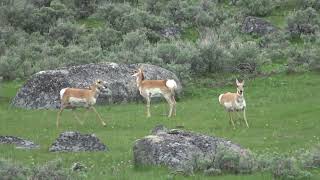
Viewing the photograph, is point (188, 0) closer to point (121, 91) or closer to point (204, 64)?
point (204, 64)

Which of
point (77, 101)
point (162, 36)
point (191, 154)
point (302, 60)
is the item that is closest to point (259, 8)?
point (162, 36)

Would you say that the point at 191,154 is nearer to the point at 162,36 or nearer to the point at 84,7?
the point at 162,36

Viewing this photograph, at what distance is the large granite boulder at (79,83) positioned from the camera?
31.9 metres

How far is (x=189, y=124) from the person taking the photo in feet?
85.1

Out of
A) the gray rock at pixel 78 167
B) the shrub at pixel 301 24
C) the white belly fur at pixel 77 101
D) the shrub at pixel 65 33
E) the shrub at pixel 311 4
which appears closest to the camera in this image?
the gray rock at pixel 78 167

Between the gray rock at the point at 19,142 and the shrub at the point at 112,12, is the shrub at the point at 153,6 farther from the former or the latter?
the gray rock at the point at 19,142

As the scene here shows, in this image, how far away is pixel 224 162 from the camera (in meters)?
16.3

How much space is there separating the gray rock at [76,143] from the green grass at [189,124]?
1.27ft

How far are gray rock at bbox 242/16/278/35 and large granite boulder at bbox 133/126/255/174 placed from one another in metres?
36.4

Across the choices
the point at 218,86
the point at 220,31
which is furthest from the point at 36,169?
the point at 220,31

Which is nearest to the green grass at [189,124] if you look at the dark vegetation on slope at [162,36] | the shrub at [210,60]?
the shrub at [210,60]

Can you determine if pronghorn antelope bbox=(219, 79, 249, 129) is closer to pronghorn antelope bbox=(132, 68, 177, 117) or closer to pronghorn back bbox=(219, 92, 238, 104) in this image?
pronghorn back bbox=(219, 92, 238, 104)

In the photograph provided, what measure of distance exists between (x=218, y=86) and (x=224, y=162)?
66.3 ft

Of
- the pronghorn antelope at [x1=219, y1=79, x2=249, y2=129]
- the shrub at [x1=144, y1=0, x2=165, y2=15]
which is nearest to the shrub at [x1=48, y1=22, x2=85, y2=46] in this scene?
the shrub at [x1=144, y1=0, x2=165, y2=15]
